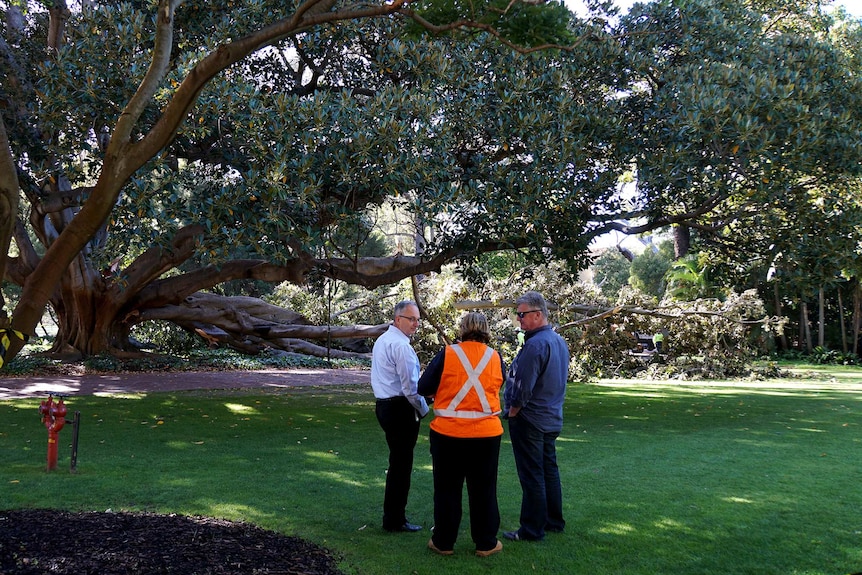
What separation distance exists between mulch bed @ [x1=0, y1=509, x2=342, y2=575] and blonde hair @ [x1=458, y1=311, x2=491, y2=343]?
1680mm

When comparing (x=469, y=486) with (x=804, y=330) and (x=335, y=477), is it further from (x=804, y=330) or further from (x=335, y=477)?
(x=804, y=330)

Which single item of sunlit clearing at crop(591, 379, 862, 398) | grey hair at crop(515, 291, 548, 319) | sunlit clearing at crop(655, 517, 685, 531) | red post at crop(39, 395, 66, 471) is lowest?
sunlit clearing at crop(655, 517, 685, 531)

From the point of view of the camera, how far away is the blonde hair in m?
4.88

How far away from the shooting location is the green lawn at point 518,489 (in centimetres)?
480

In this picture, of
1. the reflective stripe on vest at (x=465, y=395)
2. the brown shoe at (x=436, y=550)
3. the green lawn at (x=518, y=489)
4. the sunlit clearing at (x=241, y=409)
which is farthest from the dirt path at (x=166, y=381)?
the reflective stripe on vest at (x=465, y=395)

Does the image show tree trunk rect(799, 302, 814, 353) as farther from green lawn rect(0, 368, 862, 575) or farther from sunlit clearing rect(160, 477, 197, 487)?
sunlit clearing rect(160, 477, 197, 487)

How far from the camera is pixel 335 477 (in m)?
6.96

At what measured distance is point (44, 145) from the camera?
11.9 metres

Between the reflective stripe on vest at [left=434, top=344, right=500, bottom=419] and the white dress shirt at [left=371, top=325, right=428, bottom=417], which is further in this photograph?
the white dress shirt at [left=371, top=325, right=428, bottom=417]

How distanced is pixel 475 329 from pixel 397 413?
93 centimetres

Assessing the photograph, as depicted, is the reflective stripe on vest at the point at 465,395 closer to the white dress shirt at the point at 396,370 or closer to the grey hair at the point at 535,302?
the white dress shirt at the point at 396,370

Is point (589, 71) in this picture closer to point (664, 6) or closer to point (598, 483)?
point (664, 6)

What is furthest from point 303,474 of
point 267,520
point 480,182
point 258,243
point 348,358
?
point 348,358

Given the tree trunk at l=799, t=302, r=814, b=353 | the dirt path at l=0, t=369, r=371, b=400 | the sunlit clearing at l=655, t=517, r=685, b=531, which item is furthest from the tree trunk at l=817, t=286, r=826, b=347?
the sunlit clearing at l=655, t=517, r=685, b=531
